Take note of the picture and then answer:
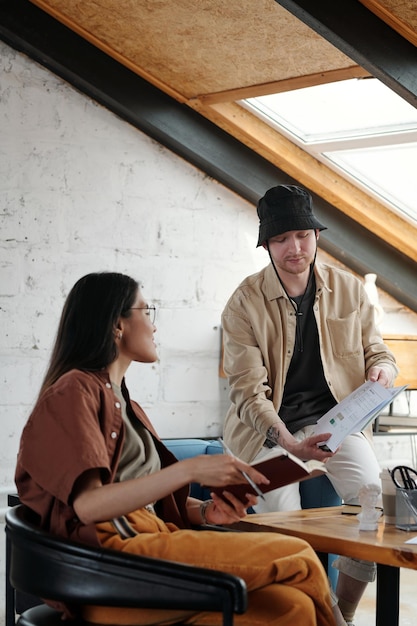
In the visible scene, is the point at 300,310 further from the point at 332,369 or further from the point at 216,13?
the point at 216,13

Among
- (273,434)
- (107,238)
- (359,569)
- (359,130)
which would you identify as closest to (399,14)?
(359,130)

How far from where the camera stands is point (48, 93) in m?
4.06

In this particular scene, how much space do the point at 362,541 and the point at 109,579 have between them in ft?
2.15

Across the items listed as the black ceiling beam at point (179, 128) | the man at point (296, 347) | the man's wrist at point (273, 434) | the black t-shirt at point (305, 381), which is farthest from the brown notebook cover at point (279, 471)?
the black ceiling beam at point (179, 128)

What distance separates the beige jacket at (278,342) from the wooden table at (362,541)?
0.81 metres

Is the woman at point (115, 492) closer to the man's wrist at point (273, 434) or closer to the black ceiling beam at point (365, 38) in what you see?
the man's wrist at point (273, 434)

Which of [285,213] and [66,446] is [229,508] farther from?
[285,213]

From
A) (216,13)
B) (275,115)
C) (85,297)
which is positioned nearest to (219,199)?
(275,115)

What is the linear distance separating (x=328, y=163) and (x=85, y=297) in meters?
2.54

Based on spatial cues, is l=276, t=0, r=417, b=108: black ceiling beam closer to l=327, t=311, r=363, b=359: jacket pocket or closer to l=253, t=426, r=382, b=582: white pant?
l=327, t=311, r=363, b=359: jacket pocket

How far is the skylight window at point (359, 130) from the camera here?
3969mm

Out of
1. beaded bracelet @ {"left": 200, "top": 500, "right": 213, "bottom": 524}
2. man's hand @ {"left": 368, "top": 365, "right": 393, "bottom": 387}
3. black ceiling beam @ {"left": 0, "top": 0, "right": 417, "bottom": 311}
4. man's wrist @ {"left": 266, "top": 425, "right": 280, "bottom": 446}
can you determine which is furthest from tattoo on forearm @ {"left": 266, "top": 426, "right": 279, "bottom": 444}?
black ceiling beam @ {"left": 0, "top": 0, "right": 417, "bottom": 311}

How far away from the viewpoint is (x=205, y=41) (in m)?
3.71

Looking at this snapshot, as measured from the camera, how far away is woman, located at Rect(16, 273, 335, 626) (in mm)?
1842
